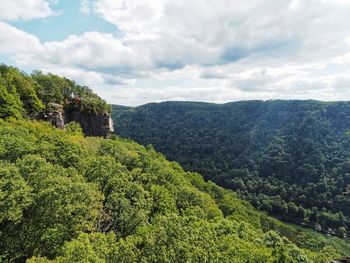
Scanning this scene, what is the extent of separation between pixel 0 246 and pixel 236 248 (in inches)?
928

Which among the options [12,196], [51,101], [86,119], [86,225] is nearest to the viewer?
[12,196]

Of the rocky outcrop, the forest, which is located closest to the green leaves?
the forest

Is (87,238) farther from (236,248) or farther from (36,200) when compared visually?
(236,248)

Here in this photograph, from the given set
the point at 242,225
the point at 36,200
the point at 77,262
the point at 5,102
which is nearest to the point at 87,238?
the point at 77,262

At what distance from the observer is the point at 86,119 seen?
340 ft

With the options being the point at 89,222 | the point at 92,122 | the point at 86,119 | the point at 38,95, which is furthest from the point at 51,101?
the point at 89,222

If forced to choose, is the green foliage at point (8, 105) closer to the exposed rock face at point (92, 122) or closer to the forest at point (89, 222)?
the forest at point (89, 222)

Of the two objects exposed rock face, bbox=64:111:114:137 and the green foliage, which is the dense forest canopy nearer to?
the green foliage

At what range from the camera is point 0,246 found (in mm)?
28922

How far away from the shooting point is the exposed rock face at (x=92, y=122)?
100 metres

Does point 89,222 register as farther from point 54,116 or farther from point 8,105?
point 54,116

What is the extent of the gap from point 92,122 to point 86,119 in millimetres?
2621

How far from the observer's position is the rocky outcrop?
8706 centimetres

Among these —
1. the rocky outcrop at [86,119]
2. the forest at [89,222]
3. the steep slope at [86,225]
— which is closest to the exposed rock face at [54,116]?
the rocky outcrop at [86,119]
